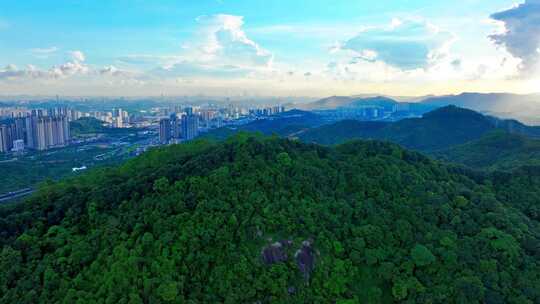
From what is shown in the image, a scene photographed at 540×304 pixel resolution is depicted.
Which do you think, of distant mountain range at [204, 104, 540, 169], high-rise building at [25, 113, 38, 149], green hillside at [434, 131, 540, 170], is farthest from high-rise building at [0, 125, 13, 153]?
green hillside at [434, 131, 540, 170]

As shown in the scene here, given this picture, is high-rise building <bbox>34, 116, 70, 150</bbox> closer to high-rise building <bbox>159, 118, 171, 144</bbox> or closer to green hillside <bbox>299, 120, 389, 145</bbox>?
high-rise building <bbox>159, 118, 171, 144</bbox>

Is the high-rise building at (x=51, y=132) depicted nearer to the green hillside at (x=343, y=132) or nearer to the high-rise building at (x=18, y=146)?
the high-rise building at (x=18, y=146)

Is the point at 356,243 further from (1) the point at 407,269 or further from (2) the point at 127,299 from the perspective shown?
(2) the point at 127,299

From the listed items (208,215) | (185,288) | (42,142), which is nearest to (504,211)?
(208,215)

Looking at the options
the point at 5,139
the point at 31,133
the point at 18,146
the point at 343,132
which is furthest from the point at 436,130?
the point at 5,139

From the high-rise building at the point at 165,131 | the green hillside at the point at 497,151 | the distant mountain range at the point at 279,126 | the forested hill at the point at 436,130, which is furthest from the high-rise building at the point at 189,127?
the green hillside at the point at 497,151

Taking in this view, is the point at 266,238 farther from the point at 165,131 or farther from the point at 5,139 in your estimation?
the point at 5,139
